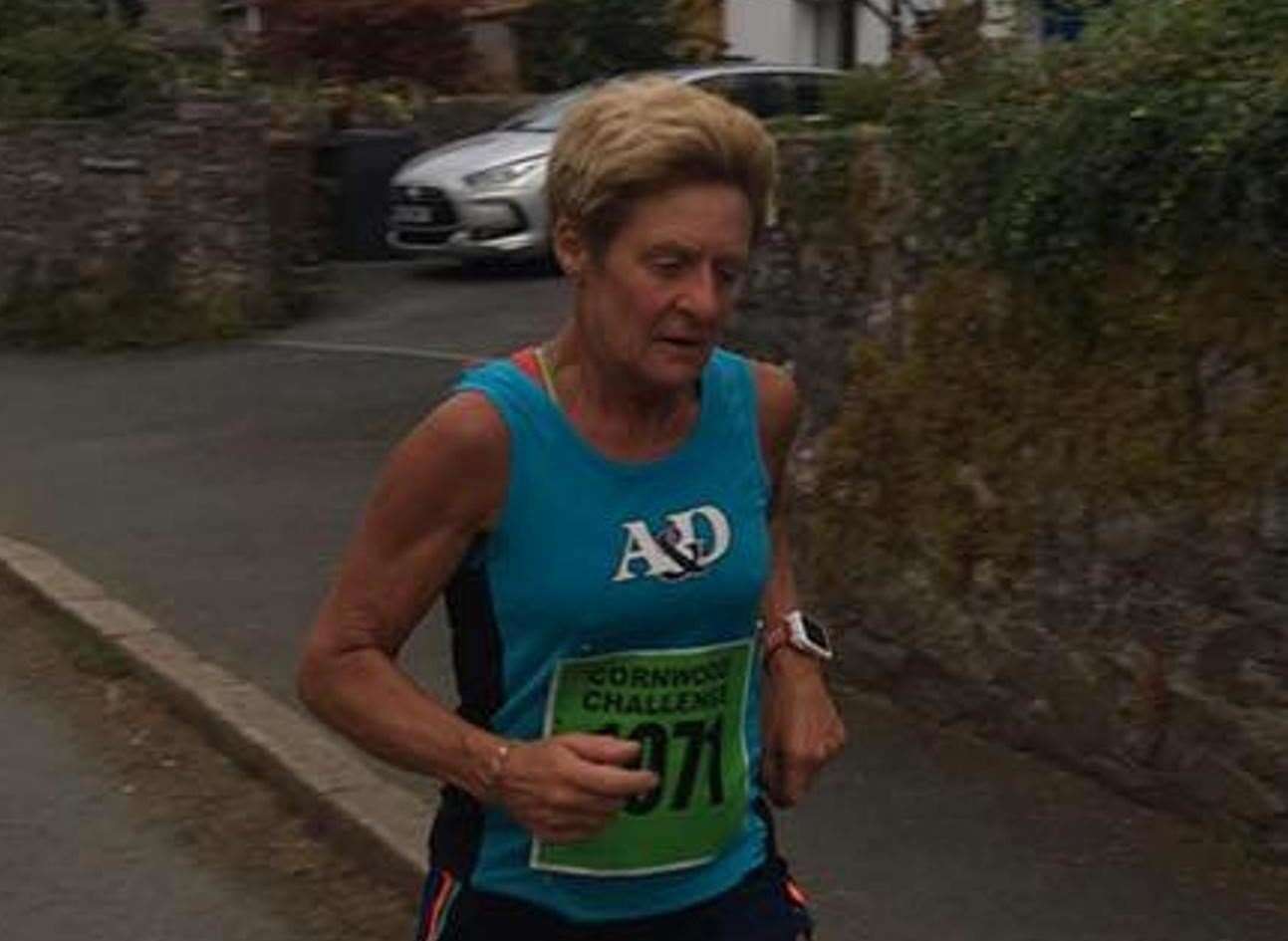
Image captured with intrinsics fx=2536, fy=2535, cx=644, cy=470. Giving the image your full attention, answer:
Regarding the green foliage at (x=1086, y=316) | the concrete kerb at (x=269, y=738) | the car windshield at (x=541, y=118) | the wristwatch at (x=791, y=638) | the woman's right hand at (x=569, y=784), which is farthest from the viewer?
the car windshield at (x=541, y=118)

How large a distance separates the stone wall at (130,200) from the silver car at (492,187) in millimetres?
1742

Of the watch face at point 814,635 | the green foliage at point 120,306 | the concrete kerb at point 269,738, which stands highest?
the watch face at point 814,635

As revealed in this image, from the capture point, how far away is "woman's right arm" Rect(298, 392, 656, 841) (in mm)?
2727

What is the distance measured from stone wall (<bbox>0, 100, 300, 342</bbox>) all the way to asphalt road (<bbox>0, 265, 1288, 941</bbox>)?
0.88 m

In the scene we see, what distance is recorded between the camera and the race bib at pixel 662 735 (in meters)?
2.84

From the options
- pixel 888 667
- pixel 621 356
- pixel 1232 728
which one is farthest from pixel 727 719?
pixel 888 667

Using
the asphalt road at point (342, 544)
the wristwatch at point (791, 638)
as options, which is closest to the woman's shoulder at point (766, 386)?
the wristwatch at point (791, 638)

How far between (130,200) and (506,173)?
274 centimetres

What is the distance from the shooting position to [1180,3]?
19.5 ft

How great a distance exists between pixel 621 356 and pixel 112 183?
582 inches

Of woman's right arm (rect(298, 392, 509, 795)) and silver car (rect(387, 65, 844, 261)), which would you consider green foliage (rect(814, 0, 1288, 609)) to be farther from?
silver car (rect(387, 65, 844, 261))

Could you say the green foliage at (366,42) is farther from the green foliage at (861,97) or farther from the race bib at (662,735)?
the race bib at (662,735)

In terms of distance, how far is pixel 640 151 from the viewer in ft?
8.75

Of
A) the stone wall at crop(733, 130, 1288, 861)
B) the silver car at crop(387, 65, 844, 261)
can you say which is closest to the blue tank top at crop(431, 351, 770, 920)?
the stone wall at crop(733, 130, 1288, 861)
